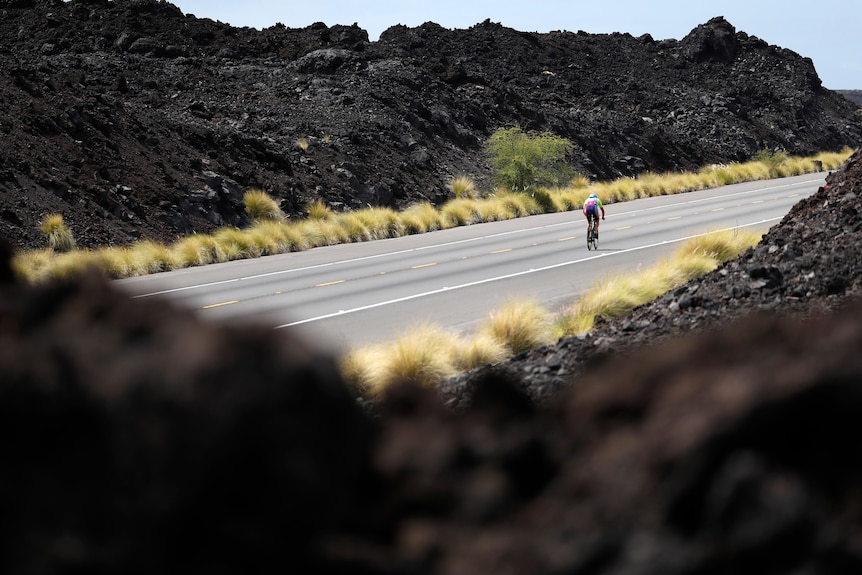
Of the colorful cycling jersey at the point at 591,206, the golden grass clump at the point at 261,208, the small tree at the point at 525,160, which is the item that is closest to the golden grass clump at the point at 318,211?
the golden grass clump at the point at 261,208

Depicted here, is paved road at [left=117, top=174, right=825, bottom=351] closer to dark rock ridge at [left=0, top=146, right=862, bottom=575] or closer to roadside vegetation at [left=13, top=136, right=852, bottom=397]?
roadside vegetation at [left=13, top=136, right=852, bottom=397]

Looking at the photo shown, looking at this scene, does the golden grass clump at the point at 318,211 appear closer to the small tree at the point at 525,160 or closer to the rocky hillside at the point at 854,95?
the small tree at the point at 525,160

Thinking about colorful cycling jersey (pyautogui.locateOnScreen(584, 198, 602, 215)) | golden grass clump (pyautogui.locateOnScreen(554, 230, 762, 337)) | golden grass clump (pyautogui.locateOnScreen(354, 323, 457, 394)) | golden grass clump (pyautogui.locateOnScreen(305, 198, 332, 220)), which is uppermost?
golden grass clump (pyautogui.locateOnScreen(305, 198, 332, 220))

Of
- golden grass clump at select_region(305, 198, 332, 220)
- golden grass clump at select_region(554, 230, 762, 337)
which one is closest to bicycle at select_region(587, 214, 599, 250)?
golden grass clump at select_region(554, 230, 762, 337)

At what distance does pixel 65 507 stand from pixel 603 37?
84059mm

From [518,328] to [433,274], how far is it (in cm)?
896

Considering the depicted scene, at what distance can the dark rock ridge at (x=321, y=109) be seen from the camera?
29.3m

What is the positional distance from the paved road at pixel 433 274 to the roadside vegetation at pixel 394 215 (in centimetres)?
96

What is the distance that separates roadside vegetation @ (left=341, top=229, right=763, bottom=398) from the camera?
909 cm

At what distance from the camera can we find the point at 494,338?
10867 millimetres

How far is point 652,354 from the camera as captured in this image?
6.69 feet

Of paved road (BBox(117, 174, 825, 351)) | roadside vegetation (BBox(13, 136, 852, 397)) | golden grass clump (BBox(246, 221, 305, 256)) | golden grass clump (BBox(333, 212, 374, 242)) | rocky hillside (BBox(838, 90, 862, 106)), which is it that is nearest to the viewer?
roadside vegetation (BBox(13, 136, 852, 397))

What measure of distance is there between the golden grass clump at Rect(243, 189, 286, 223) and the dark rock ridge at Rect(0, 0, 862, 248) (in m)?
0.33

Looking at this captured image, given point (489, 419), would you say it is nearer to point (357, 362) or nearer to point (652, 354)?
point (652, 354)
